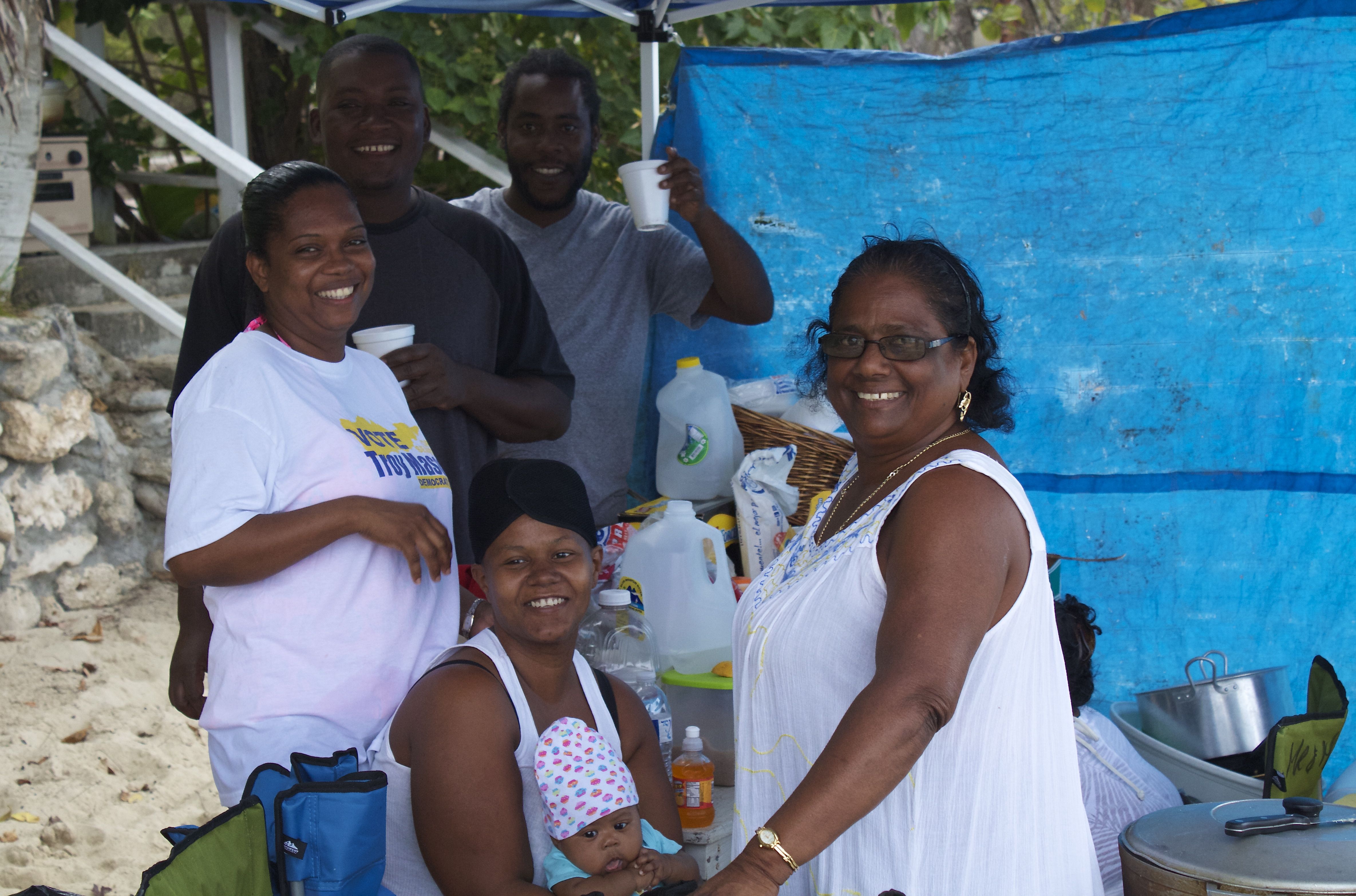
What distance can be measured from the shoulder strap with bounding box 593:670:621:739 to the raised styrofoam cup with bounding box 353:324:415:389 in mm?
755

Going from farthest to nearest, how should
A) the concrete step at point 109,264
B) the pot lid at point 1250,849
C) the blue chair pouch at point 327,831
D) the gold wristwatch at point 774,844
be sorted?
the concrete step at point 109,264 → the blue chair pouch at point 327,831 → the pot lid at point 1250,849 → the gold wristwatch at point 774,844

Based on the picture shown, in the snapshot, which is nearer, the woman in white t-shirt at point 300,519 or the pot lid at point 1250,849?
the pot lid at point 1250,849

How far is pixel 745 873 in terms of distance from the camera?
1.29 meters

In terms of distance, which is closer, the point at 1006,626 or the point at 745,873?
the point at 745,873

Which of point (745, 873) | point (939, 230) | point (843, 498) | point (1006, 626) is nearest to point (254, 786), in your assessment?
point (745, 873)

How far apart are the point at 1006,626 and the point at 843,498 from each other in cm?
42

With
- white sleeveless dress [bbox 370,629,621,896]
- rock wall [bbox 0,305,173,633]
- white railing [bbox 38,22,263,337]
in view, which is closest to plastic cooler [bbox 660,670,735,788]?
white sleeveless dress [bbox 370,629,621,896]

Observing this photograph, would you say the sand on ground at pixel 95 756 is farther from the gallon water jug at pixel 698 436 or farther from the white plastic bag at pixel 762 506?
the white plastic bag at pixel 762 506

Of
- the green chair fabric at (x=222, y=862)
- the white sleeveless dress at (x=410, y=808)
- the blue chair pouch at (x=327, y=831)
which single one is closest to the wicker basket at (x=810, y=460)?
the white sleeveless dress at (x=410, y=808)

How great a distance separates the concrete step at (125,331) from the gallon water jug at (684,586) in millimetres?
3789

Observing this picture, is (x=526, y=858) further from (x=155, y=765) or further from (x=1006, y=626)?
(x=155, y=765)

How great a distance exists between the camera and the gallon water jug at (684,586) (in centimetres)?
274

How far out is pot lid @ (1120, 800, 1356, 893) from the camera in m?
1.48

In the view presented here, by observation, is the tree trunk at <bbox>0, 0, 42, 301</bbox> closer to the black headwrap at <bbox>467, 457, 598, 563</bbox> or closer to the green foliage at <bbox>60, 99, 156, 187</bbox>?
the green foliage at <bbox>60, 99, 156, 187</bbox>
